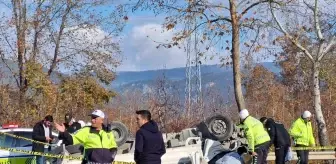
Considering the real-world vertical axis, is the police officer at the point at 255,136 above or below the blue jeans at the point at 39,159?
above

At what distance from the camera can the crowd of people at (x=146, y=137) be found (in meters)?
8.93

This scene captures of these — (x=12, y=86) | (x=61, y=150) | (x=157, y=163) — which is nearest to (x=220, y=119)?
(x=61, y=150)

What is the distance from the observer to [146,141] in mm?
8914

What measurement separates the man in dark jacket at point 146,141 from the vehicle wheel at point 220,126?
4510 millimetres

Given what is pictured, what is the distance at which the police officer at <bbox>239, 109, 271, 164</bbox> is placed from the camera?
1242cm

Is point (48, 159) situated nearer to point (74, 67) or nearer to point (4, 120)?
point (4, 120)

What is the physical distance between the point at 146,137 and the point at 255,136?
14.2 ft

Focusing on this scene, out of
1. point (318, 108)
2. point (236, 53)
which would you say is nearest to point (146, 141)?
point (236, 53)

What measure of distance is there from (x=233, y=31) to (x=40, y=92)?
49.1ft

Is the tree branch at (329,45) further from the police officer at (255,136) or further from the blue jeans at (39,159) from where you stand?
the blue jeans at (39,159)

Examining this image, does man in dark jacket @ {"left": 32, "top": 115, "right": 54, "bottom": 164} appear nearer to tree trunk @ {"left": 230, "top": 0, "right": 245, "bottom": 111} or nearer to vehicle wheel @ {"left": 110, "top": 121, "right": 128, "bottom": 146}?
vehicle wheel @ {"left": 110, "top": 121, "right": 128, "bottom": 146}

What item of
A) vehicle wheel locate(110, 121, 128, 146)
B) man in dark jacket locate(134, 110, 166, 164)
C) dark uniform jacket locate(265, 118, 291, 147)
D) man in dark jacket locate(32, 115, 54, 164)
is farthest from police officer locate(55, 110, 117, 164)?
dark uniform jacket locate(265, 118, 291, 147)

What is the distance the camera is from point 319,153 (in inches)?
658

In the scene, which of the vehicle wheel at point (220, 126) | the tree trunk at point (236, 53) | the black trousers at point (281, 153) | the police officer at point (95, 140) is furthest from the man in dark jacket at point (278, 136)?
the police officer at point (95, 140)
